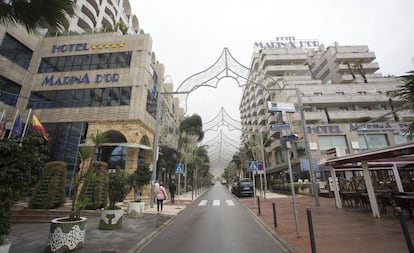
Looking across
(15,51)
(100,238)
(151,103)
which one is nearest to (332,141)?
(151,103)

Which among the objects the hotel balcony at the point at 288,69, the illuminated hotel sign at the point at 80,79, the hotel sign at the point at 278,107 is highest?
the hotel balcony at the point at 288,69

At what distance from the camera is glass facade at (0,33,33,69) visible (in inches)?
688

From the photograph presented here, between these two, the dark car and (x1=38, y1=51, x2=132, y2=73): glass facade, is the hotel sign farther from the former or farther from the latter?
(x1=38, y1=51, x2=132, y2=73): glass facade

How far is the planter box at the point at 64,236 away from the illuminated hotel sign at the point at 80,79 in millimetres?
17328

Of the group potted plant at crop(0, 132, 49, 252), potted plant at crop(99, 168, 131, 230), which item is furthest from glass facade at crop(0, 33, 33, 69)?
potted plant at crop(0, 132, 49, 252)

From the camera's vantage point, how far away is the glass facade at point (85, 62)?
66.4ft

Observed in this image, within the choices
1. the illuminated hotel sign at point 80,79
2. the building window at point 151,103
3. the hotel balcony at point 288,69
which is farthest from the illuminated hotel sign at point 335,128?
the illuminated hotel sign at point 80,79

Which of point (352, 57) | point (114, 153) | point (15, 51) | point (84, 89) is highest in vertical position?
point (352, 57)

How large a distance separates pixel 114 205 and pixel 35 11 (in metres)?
6.86

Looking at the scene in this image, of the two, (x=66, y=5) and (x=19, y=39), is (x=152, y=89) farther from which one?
(x=66, y=5)

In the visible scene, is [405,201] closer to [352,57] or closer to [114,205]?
[114,205]

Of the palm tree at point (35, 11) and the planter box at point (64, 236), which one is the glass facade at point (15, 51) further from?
the planter box at point (64, 236)

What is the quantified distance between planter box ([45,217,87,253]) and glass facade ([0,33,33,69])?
21768mm

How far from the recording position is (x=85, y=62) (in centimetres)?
2059
